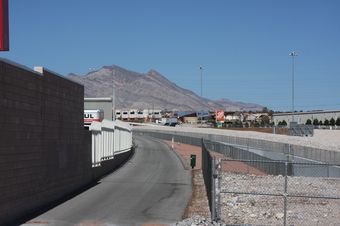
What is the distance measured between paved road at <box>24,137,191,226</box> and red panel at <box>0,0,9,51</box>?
4.52 m

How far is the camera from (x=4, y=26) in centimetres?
1362

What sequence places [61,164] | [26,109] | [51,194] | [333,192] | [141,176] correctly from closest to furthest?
[26,109] < [51,194] < [61,164] < [333,192] < [141,176]

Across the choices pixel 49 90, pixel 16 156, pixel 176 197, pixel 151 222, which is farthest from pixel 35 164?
pixel 176 197

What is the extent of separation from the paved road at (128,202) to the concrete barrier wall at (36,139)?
73 cm

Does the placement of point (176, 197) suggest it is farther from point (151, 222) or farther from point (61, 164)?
point (151, 222)

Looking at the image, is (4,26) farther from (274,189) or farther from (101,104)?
(101,104)

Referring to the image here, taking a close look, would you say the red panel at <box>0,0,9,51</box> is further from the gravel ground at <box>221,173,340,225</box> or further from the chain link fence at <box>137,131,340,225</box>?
the gravel ground at <box>221,173,340,225</box>

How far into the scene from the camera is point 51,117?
60.4ft

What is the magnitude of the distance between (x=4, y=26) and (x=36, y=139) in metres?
4.21

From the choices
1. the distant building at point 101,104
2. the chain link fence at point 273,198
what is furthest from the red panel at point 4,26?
the distant building at point 101,104

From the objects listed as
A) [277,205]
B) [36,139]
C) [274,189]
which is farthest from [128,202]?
[274,189]

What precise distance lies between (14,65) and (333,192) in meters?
14.5

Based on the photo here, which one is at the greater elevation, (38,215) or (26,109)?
(26,109)

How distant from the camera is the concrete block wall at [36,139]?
14258 millimetres
